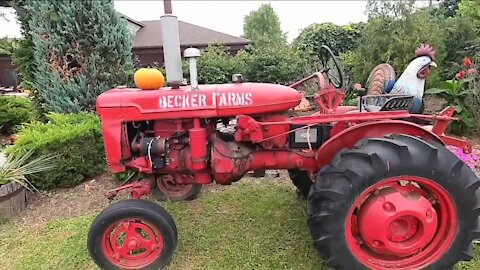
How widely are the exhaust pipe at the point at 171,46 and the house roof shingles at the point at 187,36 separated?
13882 mm

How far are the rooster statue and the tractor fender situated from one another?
4.12 ft

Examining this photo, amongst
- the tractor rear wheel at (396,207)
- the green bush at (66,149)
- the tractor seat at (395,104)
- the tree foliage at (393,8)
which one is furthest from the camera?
the tree foliage at (393,8)

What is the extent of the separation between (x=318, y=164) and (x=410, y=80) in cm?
183

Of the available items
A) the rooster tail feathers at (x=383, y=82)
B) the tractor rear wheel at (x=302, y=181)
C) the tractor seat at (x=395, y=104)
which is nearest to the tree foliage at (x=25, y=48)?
the tractor rear wheel at (x=302, y=181)

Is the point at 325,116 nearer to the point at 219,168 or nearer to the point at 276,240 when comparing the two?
the point at 219,168

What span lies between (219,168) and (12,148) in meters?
2.70

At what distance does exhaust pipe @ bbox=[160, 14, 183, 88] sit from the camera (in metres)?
2.39

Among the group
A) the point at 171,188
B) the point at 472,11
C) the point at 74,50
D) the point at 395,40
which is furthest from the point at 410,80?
the point at 472,11

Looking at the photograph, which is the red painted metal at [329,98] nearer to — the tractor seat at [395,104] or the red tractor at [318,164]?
the red tractor at [318,164]

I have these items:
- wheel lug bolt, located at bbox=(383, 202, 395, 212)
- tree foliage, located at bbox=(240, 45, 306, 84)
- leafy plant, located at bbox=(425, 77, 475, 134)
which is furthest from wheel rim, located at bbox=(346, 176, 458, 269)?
tree foliage, located at bbox=(240, 45, 306, 84)

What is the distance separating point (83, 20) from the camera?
193 inches

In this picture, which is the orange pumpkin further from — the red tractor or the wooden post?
the wooden post

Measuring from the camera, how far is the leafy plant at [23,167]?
3.55 meters

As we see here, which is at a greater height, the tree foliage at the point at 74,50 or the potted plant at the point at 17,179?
the tree foliage at the point at 74,50
